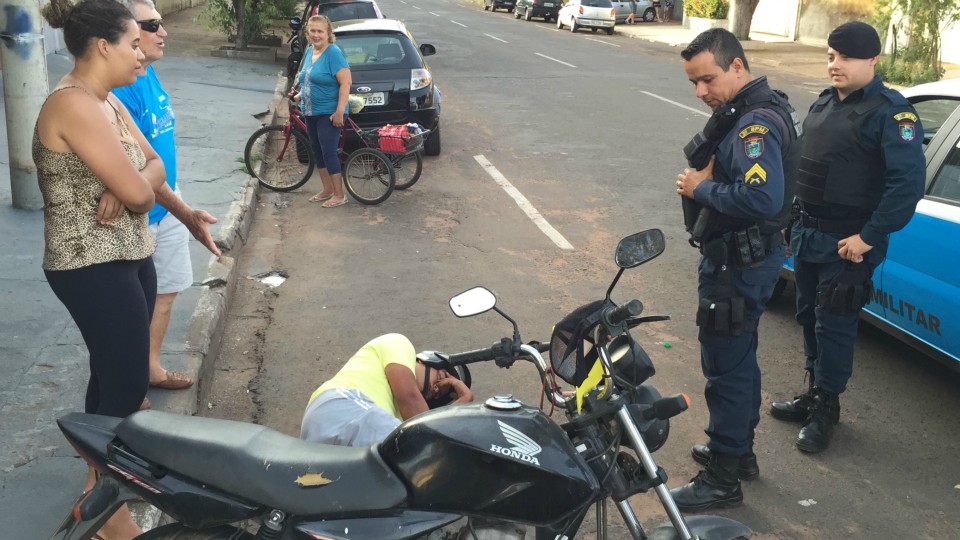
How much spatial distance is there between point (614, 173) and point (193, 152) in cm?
461

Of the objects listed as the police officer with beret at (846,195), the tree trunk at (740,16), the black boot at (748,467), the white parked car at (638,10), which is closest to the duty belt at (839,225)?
the police officer with beret at (846,195)

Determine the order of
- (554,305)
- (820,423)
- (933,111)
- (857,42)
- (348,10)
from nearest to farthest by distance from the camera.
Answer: (857,42) < (820,423) < (933,111) < (554,305) < (348,10)

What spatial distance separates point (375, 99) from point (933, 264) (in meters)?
6.71

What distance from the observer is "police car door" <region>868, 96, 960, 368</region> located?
188 inches

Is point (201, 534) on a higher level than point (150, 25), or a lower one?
lower

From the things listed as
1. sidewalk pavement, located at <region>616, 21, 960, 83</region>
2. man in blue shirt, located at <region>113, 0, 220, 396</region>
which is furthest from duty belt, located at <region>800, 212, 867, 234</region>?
sidewalk pavement, located at <region>616, 21, 960, 83</region>

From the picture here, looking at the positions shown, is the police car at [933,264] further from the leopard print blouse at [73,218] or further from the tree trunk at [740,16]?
the tree trunk at [740,16]

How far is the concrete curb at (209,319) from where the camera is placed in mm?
4492

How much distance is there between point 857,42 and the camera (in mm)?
4469

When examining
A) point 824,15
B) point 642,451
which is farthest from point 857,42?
point 824,15

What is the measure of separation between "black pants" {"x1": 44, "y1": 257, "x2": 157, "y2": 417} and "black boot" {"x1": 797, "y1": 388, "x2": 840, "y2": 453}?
10.3ft

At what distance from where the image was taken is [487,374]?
211 inches

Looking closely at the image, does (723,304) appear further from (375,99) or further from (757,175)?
(375,99)

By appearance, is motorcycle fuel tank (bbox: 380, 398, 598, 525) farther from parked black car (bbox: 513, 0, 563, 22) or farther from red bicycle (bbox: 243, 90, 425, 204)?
parked black car (bbox: 513, 0, 563, 22)
